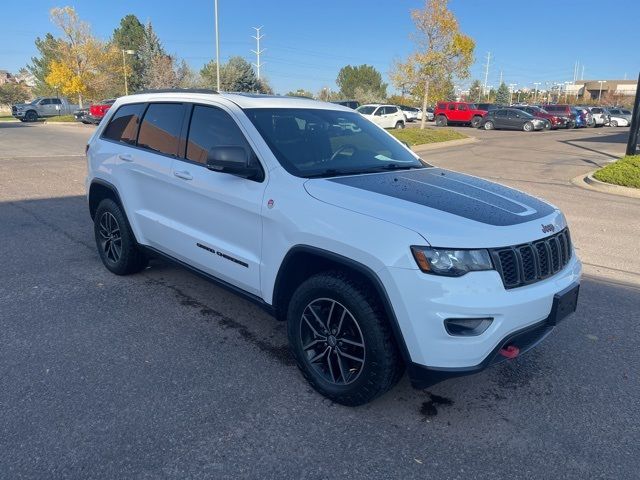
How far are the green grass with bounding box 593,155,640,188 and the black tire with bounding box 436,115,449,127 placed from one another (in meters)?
28.1

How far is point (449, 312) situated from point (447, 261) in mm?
259

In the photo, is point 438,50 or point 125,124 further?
point 438,50

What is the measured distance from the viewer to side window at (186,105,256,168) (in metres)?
3.78

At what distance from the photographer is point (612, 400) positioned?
3.31 meters

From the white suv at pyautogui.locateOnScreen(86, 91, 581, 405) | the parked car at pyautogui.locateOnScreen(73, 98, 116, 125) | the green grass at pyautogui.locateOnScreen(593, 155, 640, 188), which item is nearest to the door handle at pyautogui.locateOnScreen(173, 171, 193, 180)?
the white suv at pyautogui.locateOnScreen(86, 91, 581, 405)

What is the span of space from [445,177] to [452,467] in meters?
2.05

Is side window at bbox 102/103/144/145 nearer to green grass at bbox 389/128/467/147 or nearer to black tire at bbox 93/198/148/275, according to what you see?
black tire at bbox 93/198/148/275

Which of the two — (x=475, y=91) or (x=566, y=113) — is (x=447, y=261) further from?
(x=475, y=91)

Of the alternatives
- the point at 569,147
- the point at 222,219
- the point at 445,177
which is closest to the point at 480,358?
the point at 445,177

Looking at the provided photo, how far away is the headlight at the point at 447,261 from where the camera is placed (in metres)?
2.65

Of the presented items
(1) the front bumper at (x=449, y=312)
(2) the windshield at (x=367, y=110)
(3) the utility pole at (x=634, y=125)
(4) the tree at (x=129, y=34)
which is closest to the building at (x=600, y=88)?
(4) the tree at (x=129, y=34)

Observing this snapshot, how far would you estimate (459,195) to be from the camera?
10.9 ft

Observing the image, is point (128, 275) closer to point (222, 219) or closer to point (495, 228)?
point (222, 219)

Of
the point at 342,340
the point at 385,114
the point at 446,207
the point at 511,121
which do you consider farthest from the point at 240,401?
the point at 511,121
